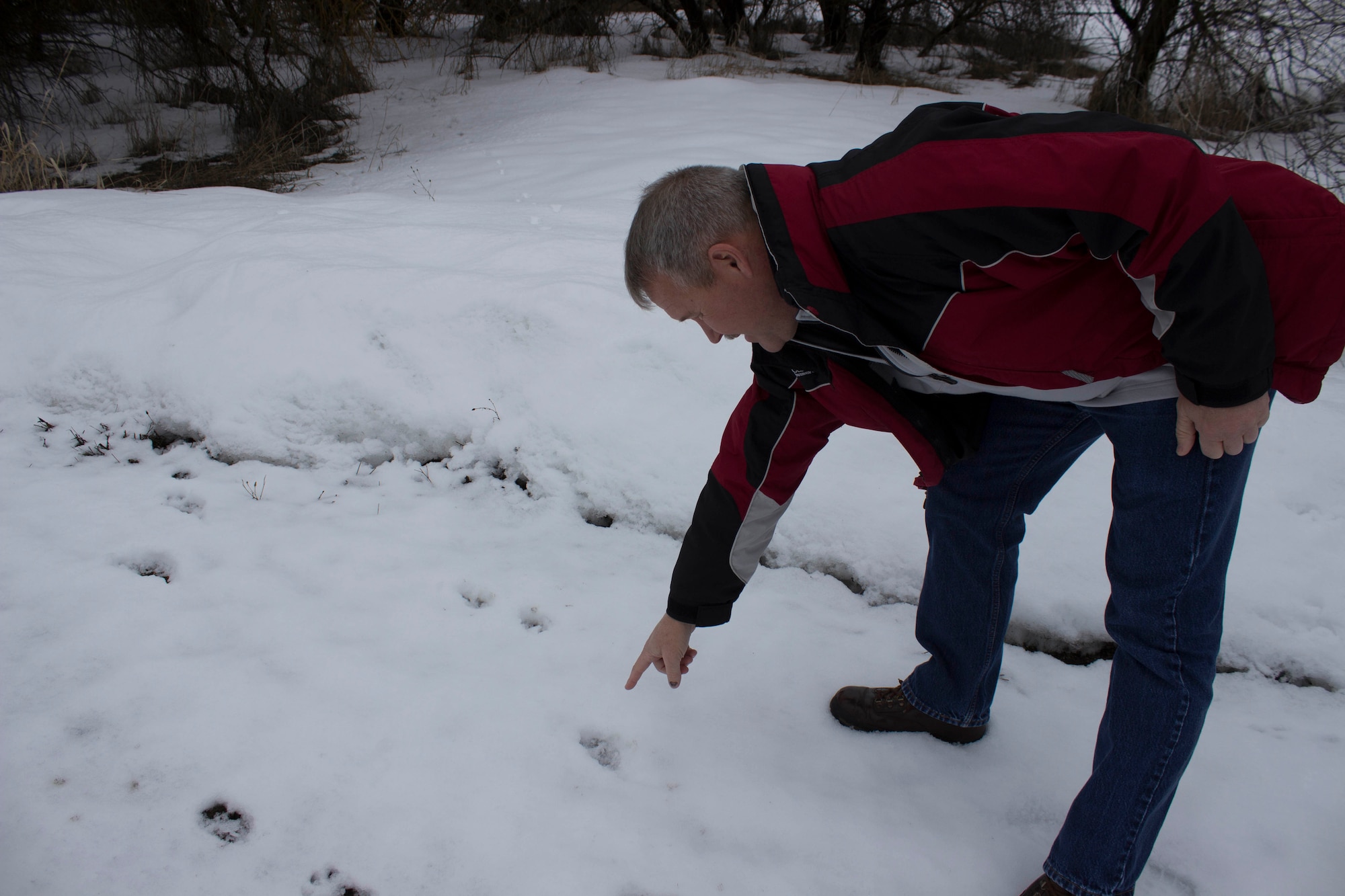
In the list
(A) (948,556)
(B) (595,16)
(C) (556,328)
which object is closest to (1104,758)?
(A) (948,556)

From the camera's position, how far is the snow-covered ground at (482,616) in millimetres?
1438

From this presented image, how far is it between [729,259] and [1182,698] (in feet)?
3.03

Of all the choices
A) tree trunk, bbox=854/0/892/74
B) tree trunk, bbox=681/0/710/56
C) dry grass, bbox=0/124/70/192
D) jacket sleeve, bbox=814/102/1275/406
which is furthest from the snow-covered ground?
tree trunk, bbox=854/0/892/74

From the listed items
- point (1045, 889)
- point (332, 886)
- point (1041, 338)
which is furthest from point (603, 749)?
point (1041, 338)

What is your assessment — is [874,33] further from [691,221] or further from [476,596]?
[691,221]

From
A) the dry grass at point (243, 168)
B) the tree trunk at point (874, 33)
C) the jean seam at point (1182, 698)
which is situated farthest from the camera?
the tree trunk at point (874, 33)

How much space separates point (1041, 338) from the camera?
3.54 ft

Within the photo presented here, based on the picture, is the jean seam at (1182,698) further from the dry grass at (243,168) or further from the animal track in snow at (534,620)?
the dry grass at (243,168)

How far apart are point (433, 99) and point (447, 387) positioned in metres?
5.28

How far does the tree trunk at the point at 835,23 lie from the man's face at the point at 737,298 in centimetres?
884

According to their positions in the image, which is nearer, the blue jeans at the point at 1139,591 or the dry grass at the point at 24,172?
the blue jeans at the point at 1139,591

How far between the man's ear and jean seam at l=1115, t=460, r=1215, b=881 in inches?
27.6

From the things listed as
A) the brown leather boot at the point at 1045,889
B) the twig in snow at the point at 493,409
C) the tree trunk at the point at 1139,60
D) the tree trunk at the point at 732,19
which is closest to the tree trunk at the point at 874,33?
the tree trunk at the point at 732,19

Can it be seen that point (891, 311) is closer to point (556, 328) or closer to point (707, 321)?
point (707, 321)
